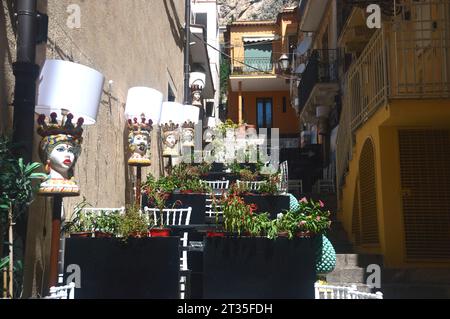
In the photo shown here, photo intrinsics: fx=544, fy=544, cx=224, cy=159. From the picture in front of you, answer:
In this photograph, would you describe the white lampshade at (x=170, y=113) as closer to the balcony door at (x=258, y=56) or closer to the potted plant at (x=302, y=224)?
the potted plant at (x=302, y=224)

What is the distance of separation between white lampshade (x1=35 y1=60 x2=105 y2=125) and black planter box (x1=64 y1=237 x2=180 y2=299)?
105 cm

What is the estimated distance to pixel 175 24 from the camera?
14523mm

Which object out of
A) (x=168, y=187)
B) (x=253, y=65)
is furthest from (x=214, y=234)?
(x=253, y=65)

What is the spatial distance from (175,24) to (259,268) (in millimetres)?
11274

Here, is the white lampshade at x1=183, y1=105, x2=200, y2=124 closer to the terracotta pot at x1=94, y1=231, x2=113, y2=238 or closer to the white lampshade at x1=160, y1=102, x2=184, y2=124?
the white lampshade at x1=160, y1=102, x2=184, y2=124

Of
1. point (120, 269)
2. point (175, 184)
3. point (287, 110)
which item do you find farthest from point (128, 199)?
point (287, 110)

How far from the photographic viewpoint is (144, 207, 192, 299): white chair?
491cm

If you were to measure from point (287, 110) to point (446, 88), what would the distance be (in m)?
24.1

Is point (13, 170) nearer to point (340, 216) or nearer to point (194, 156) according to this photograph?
point (340, 216)

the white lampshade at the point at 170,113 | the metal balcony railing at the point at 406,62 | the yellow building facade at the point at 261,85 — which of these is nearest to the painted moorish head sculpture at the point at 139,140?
the white lampshade at the point at 170,113

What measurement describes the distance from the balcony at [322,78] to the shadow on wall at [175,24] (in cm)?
415

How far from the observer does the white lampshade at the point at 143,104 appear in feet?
24.3

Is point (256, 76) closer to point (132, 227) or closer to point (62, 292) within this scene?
point (132, 227)
